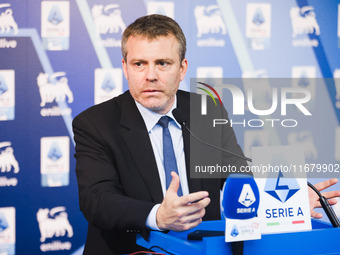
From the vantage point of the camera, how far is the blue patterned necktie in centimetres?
192

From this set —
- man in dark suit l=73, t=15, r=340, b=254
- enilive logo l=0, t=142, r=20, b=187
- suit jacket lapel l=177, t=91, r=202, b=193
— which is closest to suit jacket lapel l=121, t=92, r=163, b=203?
man in dark suit l=73, t=15, r=340, b=254

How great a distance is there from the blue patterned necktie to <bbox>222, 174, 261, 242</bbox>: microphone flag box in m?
0.73

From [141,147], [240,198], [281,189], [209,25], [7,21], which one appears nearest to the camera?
[240,198]

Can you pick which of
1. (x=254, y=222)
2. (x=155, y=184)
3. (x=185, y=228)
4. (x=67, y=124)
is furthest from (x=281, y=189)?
(x=67, y=124)

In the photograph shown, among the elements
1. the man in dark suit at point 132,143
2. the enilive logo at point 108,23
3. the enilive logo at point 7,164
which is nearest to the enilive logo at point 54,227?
the enilive logo at point 7,164

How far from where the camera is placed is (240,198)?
1.17 m

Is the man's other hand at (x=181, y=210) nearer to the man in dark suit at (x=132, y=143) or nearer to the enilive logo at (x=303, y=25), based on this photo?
the man in dark suit at (x=132, y=143)

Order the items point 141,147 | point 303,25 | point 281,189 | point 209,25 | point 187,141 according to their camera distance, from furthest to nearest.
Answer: point 303,25, point 209,25, point 187,141, point 141,147, point 281,189

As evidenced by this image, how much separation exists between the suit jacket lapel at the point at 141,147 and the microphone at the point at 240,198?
678 mm

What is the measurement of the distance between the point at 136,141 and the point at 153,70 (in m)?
0.30

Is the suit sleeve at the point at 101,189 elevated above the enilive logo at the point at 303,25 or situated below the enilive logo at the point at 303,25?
below

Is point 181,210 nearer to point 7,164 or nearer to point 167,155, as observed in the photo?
point 167,155

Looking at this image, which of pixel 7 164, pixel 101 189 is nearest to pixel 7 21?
pixel 7 164

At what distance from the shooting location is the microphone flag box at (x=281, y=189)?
1305mm
